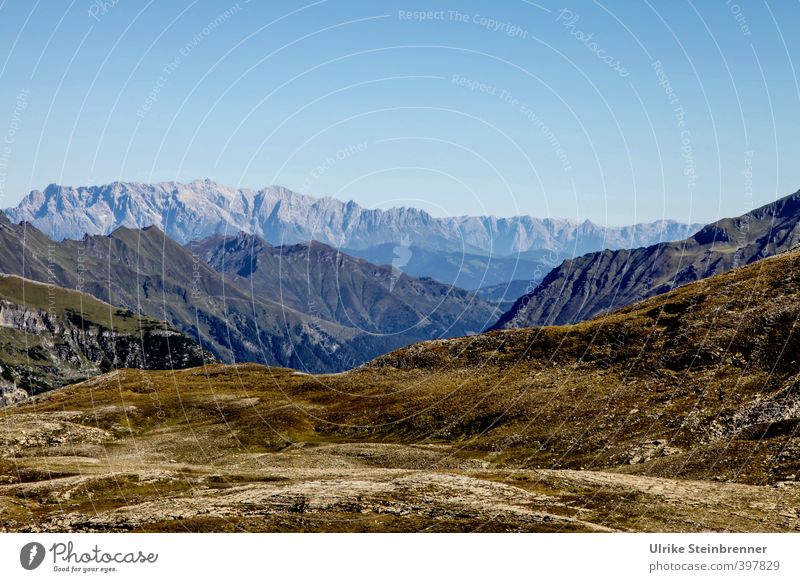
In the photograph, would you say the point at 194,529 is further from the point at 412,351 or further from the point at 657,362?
the point at 412,351

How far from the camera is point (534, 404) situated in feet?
382

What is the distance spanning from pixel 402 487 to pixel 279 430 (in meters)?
58.6

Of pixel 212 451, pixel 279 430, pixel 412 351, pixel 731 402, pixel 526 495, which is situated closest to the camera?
pixel 526 495

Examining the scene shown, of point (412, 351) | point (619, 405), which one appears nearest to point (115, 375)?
point (412, 351)

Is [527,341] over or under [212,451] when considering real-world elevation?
over

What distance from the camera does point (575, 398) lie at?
115188mm

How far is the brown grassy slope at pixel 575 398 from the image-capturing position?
9181 cm
